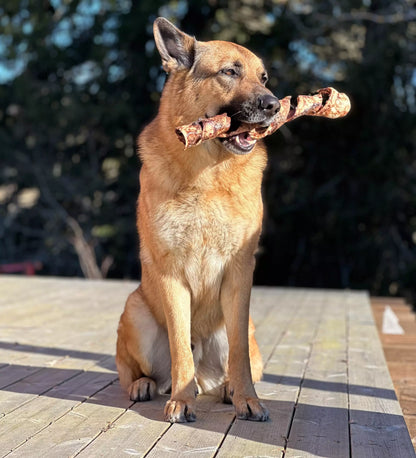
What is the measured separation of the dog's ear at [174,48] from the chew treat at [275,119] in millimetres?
405

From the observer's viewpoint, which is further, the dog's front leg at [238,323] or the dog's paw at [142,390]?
the dog's paw at [142,390]

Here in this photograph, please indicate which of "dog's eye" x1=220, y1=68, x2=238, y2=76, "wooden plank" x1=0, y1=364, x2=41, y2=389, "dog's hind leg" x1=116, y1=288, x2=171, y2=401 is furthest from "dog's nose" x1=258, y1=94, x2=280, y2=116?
"wooden plank" x1=0, y1=364, x2=41, y2=389

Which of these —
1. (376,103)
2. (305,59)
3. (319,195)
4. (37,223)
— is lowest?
(37,223)

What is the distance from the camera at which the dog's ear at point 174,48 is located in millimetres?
3094

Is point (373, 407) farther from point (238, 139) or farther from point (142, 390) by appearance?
point (238, 139)

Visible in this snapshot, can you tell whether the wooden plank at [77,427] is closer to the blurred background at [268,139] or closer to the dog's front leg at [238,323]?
the dog's front leg at [238,323]

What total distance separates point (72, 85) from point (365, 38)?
5.30m

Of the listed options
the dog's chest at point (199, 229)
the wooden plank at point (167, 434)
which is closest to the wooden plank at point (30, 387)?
the wooden plank at point (167, 434)

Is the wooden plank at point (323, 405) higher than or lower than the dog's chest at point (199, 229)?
lower

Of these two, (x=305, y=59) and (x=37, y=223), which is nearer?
(x=305, y=59)

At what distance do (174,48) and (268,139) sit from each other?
8394 millimetres

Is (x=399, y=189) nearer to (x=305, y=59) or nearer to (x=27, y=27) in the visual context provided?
(x=305, y=59)

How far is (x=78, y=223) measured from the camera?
1263 centimetres

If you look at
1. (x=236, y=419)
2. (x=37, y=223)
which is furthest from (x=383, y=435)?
(x=37, y=223)
